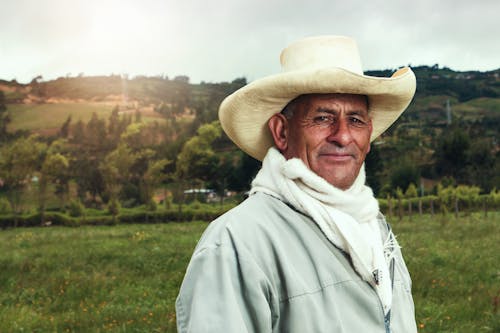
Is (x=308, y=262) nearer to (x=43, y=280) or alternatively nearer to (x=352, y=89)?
(x=352, y=89)

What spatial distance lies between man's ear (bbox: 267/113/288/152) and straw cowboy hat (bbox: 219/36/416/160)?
4 cm

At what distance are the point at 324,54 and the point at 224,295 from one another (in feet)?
3.60

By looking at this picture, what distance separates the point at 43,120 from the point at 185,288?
115 metres

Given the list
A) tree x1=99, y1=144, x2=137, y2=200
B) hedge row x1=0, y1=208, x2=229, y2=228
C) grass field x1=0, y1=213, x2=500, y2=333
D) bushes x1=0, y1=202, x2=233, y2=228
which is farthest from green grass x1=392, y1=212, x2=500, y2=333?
tree x1=99, y1=144, x2=137, y2=200

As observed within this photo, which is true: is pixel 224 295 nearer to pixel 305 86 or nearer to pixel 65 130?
pixel 305 86

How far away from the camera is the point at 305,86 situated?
7.86 ft

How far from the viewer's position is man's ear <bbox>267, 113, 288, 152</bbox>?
2.56 meters

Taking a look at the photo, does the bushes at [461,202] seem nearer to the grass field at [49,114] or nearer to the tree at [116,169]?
the tree at [116,169]

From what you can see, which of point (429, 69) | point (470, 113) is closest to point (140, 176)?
point (470, 113)

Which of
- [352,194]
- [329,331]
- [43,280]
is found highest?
[352,194]

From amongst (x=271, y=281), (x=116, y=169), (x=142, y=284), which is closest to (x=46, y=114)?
(x=116, y=169)

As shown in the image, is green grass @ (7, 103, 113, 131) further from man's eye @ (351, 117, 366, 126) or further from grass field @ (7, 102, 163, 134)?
man's eye @ (351, 117, 366, 126)

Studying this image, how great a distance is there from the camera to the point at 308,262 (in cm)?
217

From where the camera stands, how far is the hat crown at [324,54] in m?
2.50
